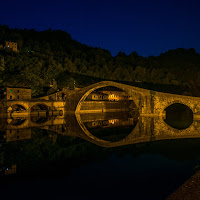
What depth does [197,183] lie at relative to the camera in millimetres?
6539

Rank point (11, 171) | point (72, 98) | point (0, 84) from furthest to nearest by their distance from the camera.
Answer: point (0, 84) → point (72, 98) → point (11, 171)

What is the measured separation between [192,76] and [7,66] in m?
61.7

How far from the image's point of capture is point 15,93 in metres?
36.3

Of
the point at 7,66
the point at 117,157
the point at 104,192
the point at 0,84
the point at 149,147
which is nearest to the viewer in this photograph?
the point at 104,192

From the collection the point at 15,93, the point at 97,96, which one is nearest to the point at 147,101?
the point at 97,96

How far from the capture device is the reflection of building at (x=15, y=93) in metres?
35.5

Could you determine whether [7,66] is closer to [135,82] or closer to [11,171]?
[135,82]

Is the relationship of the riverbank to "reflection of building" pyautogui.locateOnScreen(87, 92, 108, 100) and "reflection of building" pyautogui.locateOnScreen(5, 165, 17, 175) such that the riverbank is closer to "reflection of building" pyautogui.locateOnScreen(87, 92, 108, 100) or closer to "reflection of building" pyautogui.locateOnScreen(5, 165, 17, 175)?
"reflection of building" pyautogui.locateOnScreen(5, 165, 17, 175)

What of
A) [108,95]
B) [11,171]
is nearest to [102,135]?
[11,171]

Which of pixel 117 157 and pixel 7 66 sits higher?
pixel 7 66

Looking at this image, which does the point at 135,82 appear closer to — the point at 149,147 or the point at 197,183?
the point at 149,147

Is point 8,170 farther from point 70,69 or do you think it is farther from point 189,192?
point 70,69

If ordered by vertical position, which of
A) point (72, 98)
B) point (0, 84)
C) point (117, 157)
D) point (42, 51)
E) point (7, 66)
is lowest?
point (117, 157)

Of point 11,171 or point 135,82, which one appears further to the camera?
point 135,82
